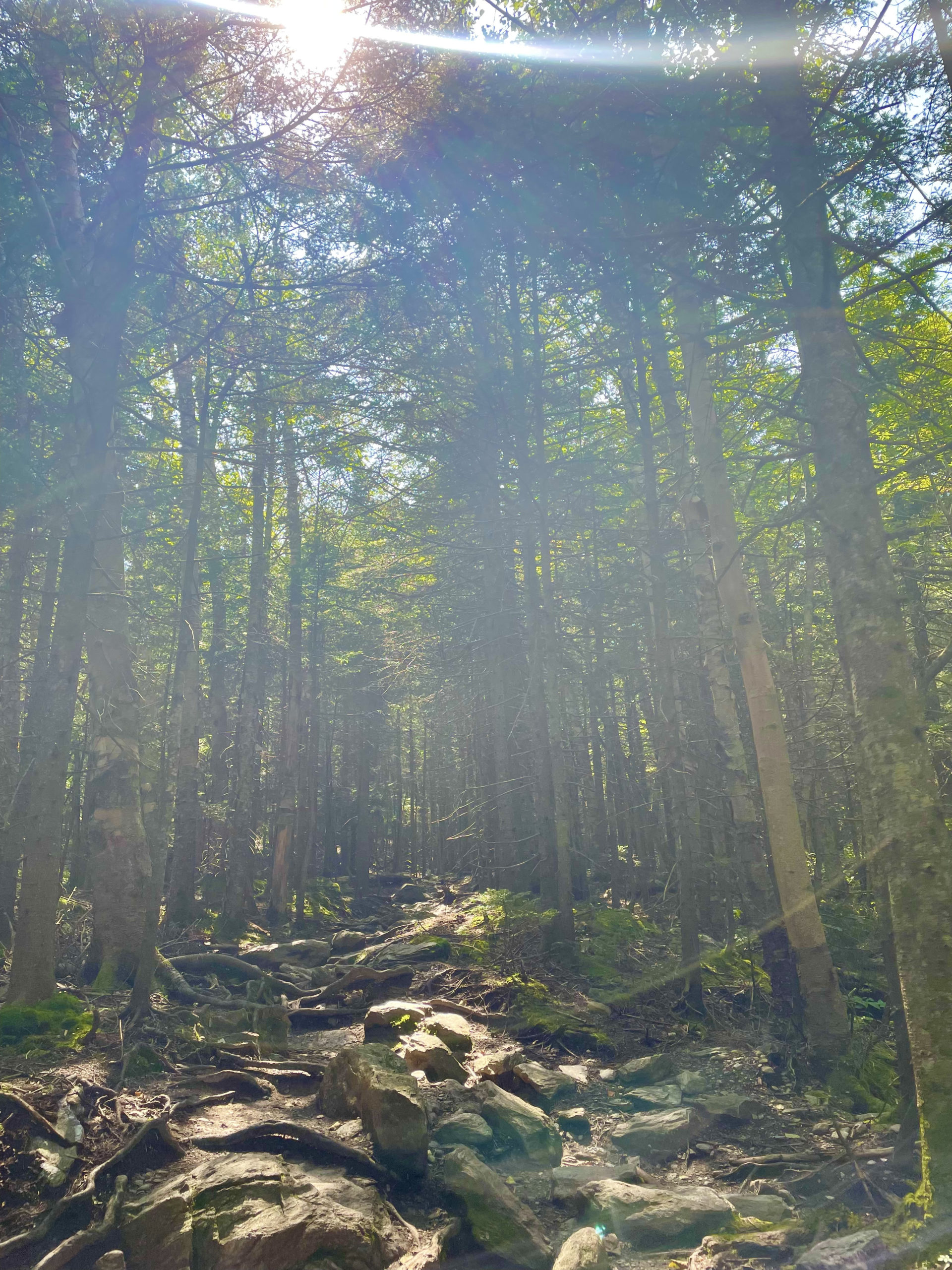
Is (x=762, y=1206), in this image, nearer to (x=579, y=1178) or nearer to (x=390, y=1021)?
(x=579, y=1178)

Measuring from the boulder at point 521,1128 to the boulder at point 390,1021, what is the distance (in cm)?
217

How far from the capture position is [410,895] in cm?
2456

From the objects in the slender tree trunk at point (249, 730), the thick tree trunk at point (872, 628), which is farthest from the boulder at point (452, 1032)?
the slender tree trunk at point (249, 730)

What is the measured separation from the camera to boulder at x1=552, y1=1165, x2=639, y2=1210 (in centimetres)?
529

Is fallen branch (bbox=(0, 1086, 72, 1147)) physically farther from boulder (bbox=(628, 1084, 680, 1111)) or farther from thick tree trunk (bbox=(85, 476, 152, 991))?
boulder (bbox=(628, 1084, 680, 1111))

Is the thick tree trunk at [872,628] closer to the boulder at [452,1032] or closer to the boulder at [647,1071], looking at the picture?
the boulder at [647,1071]

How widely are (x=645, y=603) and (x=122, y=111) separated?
13.1 metres

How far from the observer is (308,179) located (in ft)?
30.4

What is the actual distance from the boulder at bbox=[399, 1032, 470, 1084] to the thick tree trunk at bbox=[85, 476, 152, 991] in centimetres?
361

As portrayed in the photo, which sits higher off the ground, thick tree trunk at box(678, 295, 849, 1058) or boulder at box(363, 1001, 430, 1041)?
thick tree trunk at box(678, 295, 849, 1058)

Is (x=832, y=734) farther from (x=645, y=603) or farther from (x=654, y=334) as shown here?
(x=645, y=603)

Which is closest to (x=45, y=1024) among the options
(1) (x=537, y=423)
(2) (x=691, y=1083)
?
(2) (x=691, y=1083)

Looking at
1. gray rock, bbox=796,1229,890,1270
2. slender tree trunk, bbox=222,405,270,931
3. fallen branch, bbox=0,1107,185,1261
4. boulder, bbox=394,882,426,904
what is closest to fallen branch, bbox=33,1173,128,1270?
fallen branch, bbox=0,1107,185,1261

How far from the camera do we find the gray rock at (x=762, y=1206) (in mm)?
4906
